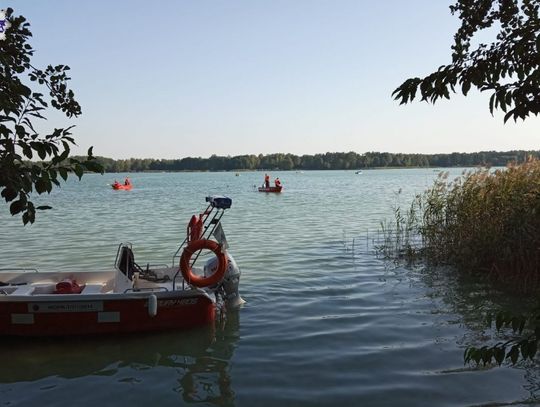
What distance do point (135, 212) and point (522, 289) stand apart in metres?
23.7

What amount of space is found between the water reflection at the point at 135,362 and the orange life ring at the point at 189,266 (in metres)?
0.71

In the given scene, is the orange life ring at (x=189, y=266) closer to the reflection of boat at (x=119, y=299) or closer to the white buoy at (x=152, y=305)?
the reflection of boat at (x=119, y=299)

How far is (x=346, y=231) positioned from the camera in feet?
67.0

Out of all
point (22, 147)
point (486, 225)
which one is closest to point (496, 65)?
point (22, 147)

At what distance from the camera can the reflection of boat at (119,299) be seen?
25.1ft

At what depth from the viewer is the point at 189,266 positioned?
27.9ft

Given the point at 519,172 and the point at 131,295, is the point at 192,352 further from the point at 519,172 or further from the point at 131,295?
the point at 519,172

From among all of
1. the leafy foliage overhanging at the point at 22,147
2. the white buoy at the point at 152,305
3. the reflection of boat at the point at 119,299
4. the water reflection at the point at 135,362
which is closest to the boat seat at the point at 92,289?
the reflection of boat at the point at 119,299

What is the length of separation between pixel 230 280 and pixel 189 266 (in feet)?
3.28

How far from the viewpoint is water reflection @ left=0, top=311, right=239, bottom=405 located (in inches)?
251

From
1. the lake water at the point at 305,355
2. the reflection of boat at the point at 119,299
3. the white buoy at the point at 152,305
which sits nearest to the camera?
the lake water at the point at 305,355

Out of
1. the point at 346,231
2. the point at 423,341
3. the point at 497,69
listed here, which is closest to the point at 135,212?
the point at 346,231

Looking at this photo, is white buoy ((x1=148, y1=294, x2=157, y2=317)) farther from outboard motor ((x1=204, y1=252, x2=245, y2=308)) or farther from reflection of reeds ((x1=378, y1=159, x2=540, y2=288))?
reflection of reeds ((x1=378, y1=159, x2=540, y2=288))

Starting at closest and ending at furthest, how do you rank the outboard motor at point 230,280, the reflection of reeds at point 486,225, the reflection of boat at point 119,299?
the reflection of boat at point 119,299 < the outboard motor at point 230,280 < the reflection of reeds at point 486,225
